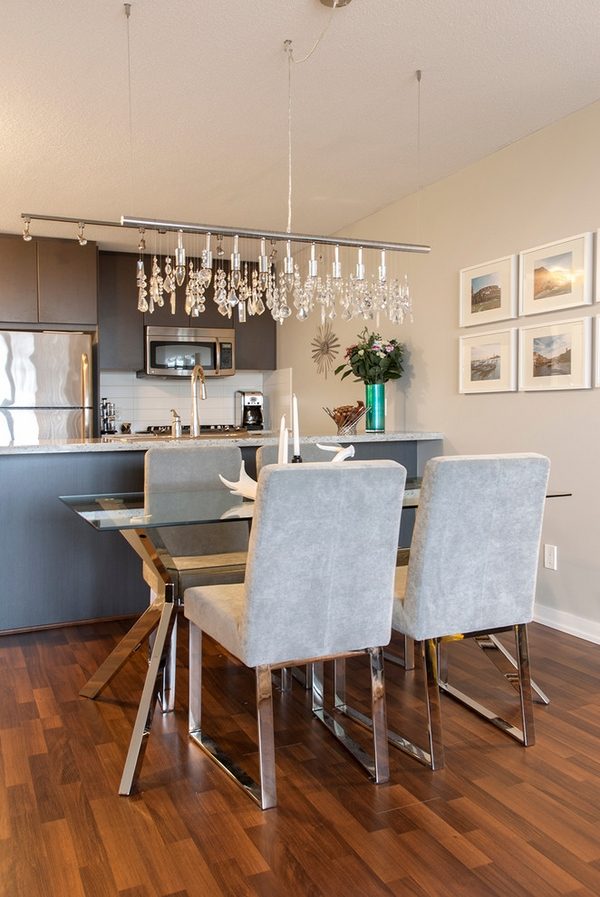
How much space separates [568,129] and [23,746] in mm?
3472

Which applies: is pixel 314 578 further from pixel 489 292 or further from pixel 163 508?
pixel 489 292

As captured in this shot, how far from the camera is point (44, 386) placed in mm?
Result: 5344

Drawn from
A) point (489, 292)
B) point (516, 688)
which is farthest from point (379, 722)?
point (489, 292)

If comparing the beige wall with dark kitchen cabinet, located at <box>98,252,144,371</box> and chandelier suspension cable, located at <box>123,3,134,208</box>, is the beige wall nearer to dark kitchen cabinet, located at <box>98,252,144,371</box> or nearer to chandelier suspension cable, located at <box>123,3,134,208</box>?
chandelier suspension cable, located at <box>123,3,134,208</box>

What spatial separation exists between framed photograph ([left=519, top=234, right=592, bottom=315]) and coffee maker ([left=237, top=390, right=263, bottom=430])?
11.6 ft

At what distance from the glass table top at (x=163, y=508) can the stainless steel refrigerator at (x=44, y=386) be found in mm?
2753

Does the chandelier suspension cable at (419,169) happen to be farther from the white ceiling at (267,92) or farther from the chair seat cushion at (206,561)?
the chair seat cushion at (206,561)

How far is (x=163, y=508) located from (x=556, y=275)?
2.27 meters

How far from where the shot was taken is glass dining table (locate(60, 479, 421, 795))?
2.13m

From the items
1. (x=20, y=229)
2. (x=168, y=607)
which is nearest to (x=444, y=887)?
(x=168, y=607)

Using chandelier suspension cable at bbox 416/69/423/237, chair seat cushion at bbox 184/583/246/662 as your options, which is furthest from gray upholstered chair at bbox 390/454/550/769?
chandelier suspension cable at bbox 416/69/423/237

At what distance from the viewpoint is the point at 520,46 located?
2.82 meters

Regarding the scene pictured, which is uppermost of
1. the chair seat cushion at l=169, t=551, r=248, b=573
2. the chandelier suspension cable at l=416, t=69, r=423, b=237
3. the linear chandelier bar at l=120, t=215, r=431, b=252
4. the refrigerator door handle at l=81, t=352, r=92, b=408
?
the chandelier suspension cable at l=416, t=69, r=423, b=237

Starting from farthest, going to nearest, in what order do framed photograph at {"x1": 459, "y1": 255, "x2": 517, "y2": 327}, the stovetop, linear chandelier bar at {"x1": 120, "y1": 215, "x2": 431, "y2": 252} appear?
the stovetop
framed photograph at {"x1": 459, "y1": 255, "x2": 517, "y2": 327}
linear chandelier bar at {"x1": 120, "y1": 215, "x2": 431, "y2": 252}
